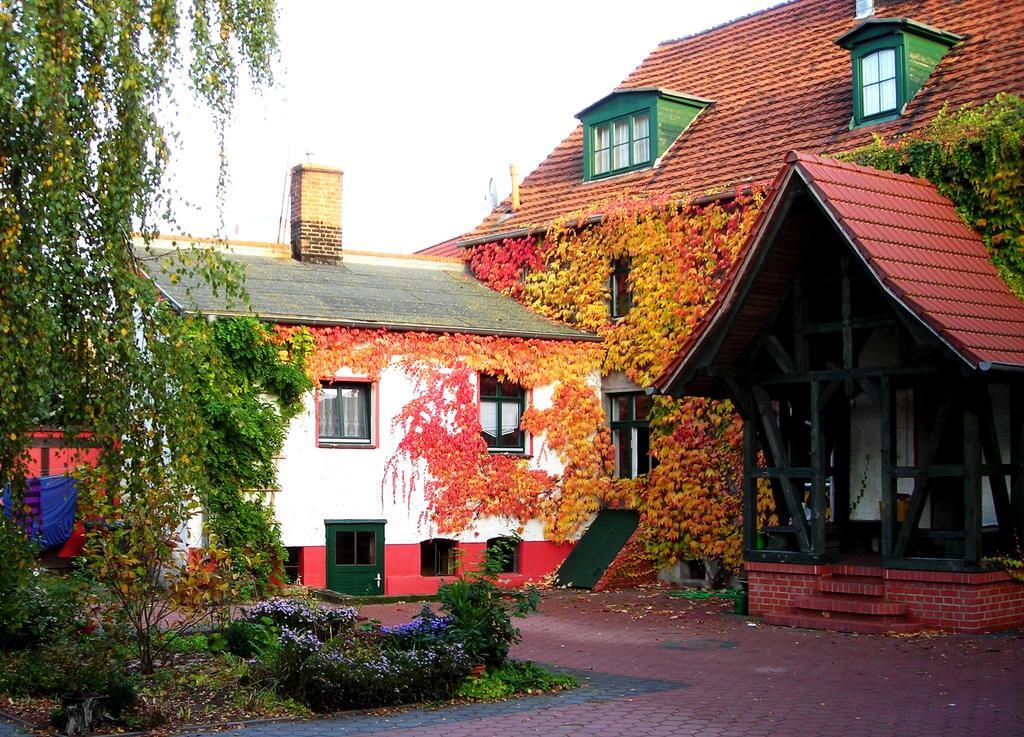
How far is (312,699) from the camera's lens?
408 inches

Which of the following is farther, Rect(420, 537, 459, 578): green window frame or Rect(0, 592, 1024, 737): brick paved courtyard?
Rect(420, 537, 459, 578): green window frame

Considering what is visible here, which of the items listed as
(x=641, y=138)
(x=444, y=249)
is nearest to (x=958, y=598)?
(x=641, y=138)

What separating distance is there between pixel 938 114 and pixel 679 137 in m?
6.12

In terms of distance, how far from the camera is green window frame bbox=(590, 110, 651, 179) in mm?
24297

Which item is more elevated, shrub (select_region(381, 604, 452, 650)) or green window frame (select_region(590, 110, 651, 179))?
green window frame (select_region(590, 110, 651, 179))

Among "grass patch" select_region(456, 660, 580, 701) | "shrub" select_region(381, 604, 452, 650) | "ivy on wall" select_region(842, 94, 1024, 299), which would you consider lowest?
"grass patch" select_region(456, 660, 580, 701)

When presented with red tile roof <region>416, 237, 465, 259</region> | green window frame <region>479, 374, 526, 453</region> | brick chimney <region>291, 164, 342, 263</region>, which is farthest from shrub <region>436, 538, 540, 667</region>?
red tile roof <region>416, 237, 465, 259</region>

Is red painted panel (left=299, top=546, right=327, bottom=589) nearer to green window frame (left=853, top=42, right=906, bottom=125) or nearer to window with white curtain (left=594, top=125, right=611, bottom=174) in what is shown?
window with white curtain (left=594, top=125, right=611, bottom=174)

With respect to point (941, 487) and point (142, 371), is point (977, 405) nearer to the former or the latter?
point (941, 487)

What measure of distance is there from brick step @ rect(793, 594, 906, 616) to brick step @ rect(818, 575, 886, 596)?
0.10 metres

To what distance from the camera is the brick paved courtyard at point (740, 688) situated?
9.76 meters

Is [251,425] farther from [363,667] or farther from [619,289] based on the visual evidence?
[363,667]

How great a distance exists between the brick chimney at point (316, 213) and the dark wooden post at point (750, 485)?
10.1 m

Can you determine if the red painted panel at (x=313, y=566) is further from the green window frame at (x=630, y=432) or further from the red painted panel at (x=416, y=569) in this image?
the green window frame at (x=630, y=432)
